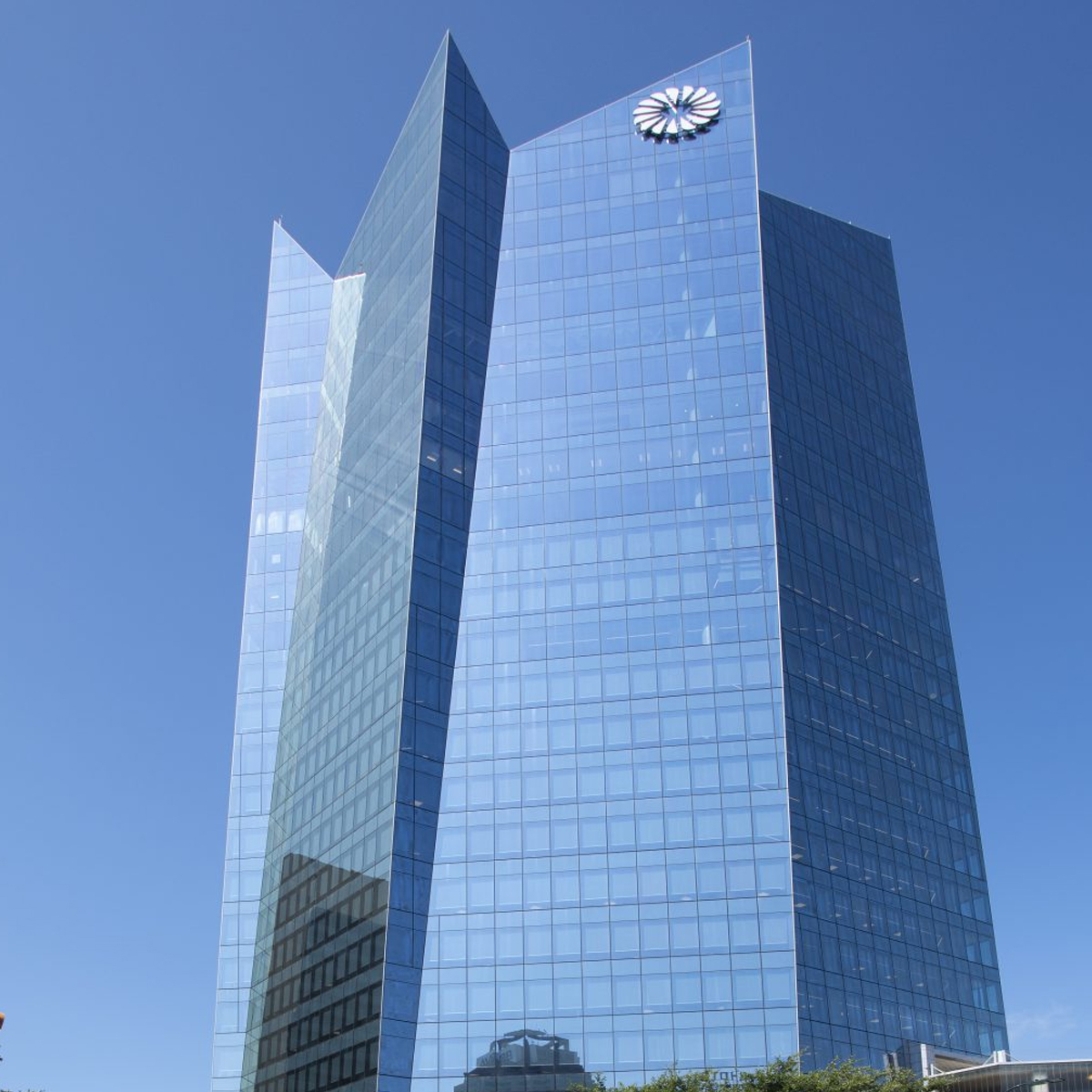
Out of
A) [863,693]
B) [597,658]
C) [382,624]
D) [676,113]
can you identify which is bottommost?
[597,658]

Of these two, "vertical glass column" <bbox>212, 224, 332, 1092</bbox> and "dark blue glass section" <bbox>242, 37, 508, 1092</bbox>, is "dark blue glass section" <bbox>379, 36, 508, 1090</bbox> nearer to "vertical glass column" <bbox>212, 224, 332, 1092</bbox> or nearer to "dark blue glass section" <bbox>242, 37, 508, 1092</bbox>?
"dark blue glass section" <bbox>242, 37, 508, 1092</bbox>

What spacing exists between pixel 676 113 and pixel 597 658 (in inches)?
2129

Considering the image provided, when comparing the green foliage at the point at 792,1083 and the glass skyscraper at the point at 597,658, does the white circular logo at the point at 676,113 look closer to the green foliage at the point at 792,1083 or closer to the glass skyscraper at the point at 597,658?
the glass skyscraper at the point at 597,658

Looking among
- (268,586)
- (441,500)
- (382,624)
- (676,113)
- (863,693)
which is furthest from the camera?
(268,586)

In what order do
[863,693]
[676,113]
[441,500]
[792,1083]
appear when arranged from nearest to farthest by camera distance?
[792,1083]
[441,500]
[863,693]
[676,113]

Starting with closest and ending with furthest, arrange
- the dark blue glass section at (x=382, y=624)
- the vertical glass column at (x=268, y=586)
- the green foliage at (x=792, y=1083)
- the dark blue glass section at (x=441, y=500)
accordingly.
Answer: the green foliage at (x=792, y=1083) → the dark blue glass section at (x=441, y=500) → the dark blue glass section at (x=382, y=624) → the vertical glass column at (x=268, y=586)

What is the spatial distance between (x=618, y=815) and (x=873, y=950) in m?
21.6

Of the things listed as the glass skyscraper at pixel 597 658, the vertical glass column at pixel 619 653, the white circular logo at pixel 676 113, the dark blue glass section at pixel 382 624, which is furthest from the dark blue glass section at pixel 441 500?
the white circular logo at pixel 676 113

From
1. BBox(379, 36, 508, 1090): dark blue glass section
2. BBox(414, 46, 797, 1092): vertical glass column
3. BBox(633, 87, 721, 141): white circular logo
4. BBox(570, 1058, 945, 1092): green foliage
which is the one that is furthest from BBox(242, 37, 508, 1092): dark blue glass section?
BBox(570, 1058, 945, 1092): green foliage

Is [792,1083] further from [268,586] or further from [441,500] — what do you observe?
[268,586]

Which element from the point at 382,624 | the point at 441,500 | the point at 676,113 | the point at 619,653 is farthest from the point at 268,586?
the point at 676,113

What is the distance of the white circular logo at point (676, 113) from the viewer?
13288 cm

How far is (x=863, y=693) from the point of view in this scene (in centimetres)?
11925

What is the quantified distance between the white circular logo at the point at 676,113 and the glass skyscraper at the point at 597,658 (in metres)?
0.32
